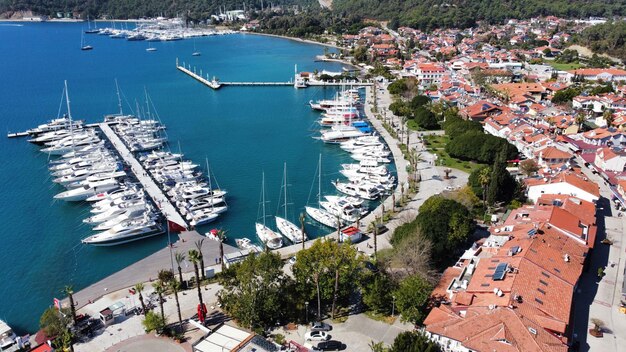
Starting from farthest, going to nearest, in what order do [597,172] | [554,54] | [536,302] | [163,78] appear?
[554,54] → [163,78] → [597,172] → [536,302]

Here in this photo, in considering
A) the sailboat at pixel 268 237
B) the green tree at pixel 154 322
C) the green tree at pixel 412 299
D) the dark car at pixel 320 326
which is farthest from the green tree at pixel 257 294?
the sailboat at pixel 268 237

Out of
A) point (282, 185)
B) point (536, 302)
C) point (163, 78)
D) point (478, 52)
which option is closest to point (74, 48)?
point (163, 78)

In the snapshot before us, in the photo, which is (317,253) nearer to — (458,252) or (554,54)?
(458,252)

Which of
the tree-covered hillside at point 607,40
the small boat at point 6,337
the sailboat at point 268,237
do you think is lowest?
the small boat at point 6,337

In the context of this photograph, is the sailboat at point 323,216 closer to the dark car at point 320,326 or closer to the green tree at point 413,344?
the dark car at point 320,326

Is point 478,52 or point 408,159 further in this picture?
point 478,52

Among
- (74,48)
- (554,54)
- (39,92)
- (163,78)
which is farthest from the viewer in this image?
(74,48)

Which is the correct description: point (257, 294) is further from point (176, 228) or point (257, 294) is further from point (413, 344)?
point (176, 228)

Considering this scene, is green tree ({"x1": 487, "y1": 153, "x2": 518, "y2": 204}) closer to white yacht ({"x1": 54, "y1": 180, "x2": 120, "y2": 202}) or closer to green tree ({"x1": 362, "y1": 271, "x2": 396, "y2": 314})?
green tree ({"x1": 362, "y1": 271, "x2": 396, "y2": 314})
